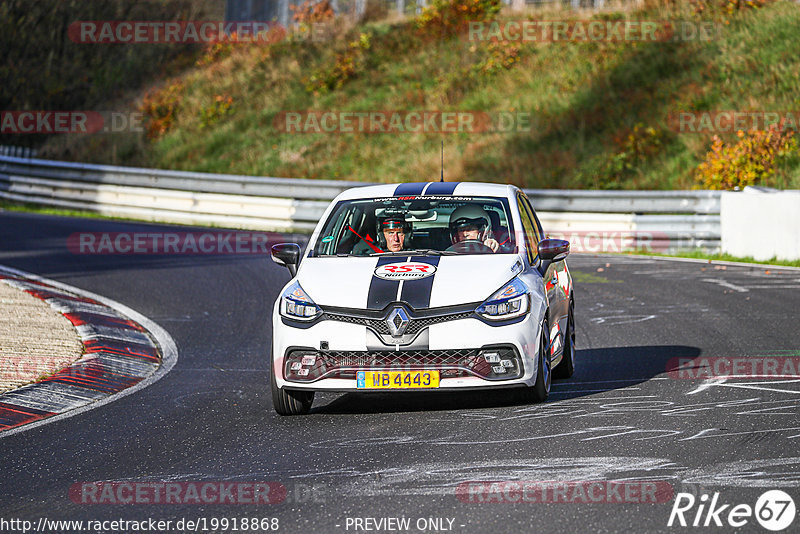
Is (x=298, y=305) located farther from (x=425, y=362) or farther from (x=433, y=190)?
(x=433, y=190)

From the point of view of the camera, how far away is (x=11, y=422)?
8367 millimetres

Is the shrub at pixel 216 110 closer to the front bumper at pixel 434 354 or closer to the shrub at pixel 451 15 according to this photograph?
the shrub at pixel 451 15

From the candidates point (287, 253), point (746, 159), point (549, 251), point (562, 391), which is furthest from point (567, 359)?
point (746, 159)

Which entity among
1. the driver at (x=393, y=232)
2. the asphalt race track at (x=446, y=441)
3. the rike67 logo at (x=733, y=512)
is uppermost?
the driver at (x=393, y=232)

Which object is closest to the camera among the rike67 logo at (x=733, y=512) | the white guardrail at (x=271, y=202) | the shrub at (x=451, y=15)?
the rike67 logo at (x=733, y=512)

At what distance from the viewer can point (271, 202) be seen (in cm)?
2497

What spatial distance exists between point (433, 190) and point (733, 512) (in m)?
4.66

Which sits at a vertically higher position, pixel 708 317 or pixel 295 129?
pixel 295 129

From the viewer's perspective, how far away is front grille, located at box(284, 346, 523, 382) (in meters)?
7.99

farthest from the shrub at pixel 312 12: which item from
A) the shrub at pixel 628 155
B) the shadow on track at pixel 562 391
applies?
the shadow on track at pixel 562 391

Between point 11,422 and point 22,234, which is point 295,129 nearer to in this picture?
point 22,234

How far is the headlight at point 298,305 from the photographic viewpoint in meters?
8.24

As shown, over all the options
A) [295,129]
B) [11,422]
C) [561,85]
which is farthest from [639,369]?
[295,129]

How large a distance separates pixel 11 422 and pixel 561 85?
23.9m
